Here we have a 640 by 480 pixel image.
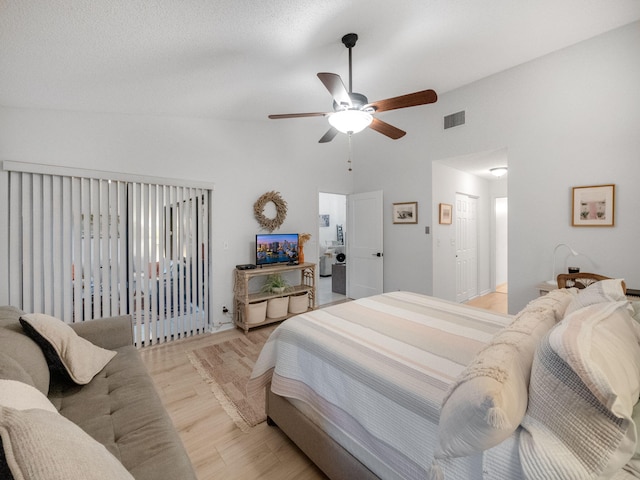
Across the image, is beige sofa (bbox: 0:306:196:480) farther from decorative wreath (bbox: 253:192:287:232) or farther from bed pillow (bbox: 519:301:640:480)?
decorative wreath (bbox: 253:192:287:232)

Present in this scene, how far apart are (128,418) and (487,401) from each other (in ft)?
4.98

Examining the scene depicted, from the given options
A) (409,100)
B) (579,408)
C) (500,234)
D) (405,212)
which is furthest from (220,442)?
(500,234)

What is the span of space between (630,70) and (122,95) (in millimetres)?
4833

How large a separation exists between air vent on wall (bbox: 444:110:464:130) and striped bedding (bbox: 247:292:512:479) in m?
2.86

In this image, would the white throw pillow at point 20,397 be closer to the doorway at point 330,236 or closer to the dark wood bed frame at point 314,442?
the dark wood bed frame at point 314,442

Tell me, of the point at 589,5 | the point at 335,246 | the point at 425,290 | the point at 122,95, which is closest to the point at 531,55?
the point at 589,5

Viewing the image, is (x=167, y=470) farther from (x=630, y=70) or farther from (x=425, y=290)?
(x=630, y=70)

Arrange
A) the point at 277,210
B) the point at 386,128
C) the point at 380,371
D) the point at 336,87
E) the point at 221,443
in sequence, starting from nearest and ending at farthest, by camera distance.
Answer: the point at 380,371
the point at 221,443
the point at 336,87
the point at 386,128
the point at 277,210

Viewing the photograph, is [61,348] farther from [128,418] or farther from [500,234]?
[500,234]

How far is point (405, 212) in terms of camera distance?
4.55 m

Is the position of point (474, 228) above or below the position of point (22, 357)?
above

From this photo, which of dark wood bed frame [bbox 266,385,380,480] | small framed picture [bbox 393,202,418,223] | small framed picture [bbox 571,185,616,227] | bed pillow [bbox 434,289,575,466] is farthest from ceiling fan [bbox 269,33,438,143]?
small framed picture [bbox 393,202,418,223]

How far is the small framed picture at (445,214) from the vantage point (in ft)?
14.3

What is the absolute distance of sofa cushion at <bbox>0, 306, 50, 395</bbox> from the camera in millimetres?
1141
